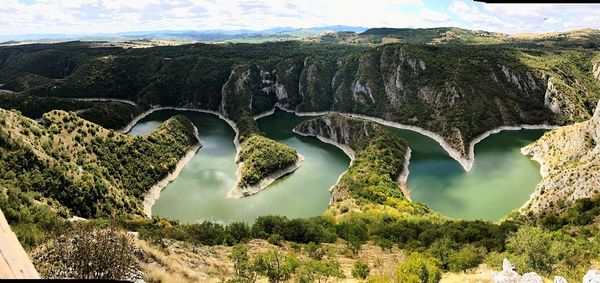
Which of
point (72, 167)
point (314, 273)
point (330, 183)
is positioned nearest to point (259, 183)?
point (330, 183)

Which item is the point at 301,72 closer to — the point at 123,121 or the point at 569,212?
the point at 123,121

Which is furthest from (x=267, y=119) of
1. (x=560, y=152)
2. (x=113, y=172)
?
(x=560, y=152)

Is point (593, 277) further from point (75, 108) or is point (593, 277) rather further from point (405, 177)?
point (75, 108)

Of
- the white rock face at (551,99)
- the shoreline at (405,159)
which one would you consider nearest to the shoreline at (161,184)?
the shoreline at (405,159)

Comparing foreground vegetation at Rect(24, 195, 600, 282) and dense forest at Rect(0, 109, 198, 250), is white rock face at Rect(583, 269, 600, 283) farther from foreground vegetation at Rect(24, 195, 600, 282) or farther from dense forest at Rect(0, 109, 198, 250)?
dense forest at Rect(0, 109, 198, 250)

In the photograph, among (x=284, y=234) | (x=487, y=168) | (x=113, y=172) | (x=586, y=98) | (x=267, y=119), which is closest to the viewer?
(x=284, y=234)

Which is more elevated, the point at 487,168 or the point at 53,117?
the point at 53,117

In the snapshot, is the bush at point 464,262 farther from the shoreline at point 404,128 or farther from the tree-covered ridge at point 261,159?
the tree-covered ridge at point 261,159
